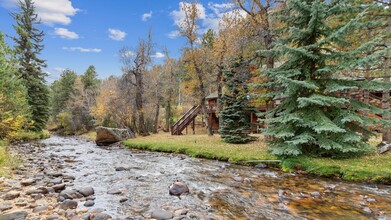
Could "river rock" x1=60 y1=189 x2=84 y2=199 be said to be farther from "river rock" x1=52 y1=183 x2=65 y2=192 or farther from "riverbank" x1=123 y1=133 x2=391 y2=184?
"riverbank" x1=123 y1=133 x2=391 y2=184

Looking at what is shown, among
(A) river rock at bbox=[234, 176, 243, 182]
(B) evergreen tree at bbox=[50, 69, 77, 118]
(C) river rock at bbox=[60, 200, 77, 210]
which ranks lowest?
(A) river rock at bbox=[234, 176, 243, 182]

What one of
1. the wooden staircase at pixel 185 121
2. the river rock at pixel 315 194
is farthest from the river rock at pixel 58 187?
the wooden staircase at pixel 185 121

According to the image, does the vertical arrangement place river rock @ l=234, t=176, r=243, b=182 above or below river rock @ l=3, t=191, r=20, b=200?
below

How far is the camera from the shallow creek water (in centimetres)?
496

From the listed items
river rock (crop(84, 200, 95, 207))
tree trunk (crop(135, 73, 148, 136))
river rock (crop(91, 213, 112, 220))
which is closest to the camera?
river rock (crop(91, 213, 112, 220))

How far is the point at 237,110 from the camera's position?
49.1 ft

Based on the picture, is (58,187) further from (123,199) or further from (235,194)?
(235,194)

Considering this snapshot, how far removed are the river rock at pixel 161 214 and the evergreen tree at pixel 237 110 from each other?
10.2 metres

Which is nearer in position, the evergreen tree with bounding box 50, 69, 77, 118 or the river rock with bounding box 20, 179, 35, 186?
the river rock with bounding box 20, 179, 35, 186

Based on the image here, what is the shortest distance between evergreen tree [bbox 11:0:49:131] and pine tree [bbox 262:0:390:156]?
84.8 ft

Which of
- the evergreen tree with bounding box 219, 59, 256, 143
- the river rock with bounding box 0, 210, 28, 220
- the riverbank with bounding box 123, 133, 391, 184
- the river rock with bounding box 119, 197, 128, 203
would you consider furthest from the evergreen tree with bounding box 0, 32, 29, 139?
the evergreen tree with bounding box 219, 59, 256, 143

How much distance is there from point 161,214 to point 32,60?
2854 centimetres

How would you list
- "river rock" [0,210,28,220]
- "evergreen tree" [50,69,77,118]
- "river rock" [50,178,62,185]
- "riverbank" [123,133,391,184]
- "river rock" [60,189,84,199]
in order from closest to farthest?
"river rock" [0,210,28,220]
"river rock" [60,189,84,199]
"river rock" [50,178,62,185]
"riverbank" [123,133,391,184]
"evergreen tree" [50,69,77,118]

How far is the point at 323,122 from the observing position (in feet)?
27.3
